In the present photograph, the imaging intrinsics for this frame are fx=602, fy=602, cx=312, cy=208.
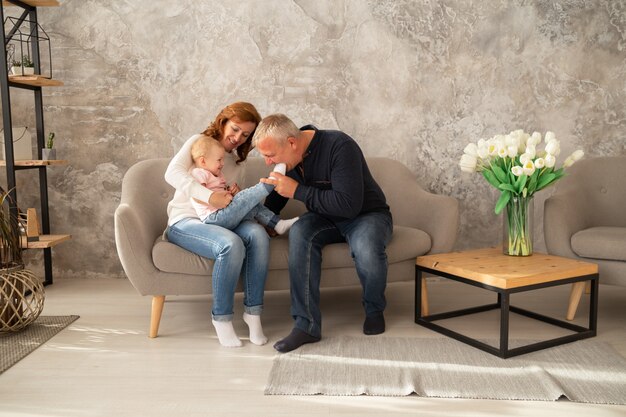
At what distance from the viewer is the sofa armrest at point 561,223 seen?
2932 millimetres

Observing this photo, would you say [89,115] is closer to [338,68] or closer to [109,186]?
[109,186]

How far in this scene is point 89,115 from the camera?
3.72 meters

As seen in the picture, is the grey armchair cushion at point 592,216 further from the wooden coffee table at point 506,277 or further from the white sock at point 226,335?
the white sock at point 226,335

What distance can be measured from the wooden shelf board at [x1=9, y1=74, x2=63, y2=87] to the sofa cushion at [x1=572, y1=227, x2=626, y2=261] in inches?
116

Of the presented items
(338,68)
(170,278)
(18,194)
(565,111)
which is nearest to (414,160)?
(338,68)

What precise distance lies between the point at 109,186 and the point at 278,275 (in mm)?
1594

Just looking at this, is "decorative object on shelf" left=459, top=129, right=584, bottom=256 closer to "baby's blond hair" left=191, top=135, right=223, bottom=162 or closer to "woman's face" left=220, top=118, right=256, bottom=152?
"woman's face" left=220, top=118, right=256, bottom=152

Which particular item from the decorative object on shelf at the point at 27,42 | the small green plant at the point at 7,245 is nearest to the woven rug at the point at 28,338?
the small green plant at the point at 7,245

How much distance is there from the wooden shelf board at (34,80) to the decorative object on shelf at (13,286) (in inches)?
34.3

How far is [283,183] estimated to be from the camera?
8.56 ft

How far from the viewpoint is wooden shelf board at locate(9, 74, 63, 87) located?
334 centimetres

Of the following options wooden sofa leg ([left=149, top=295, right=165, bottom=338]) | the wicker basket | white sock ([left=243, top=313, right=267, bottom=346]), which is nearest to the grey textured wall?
the wicker basket

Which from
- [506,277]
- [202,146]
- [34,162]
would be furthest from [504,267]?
[34,162]

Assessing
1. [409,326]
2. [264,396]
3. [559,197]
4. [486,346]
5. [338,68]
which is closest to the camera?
[264,396]
